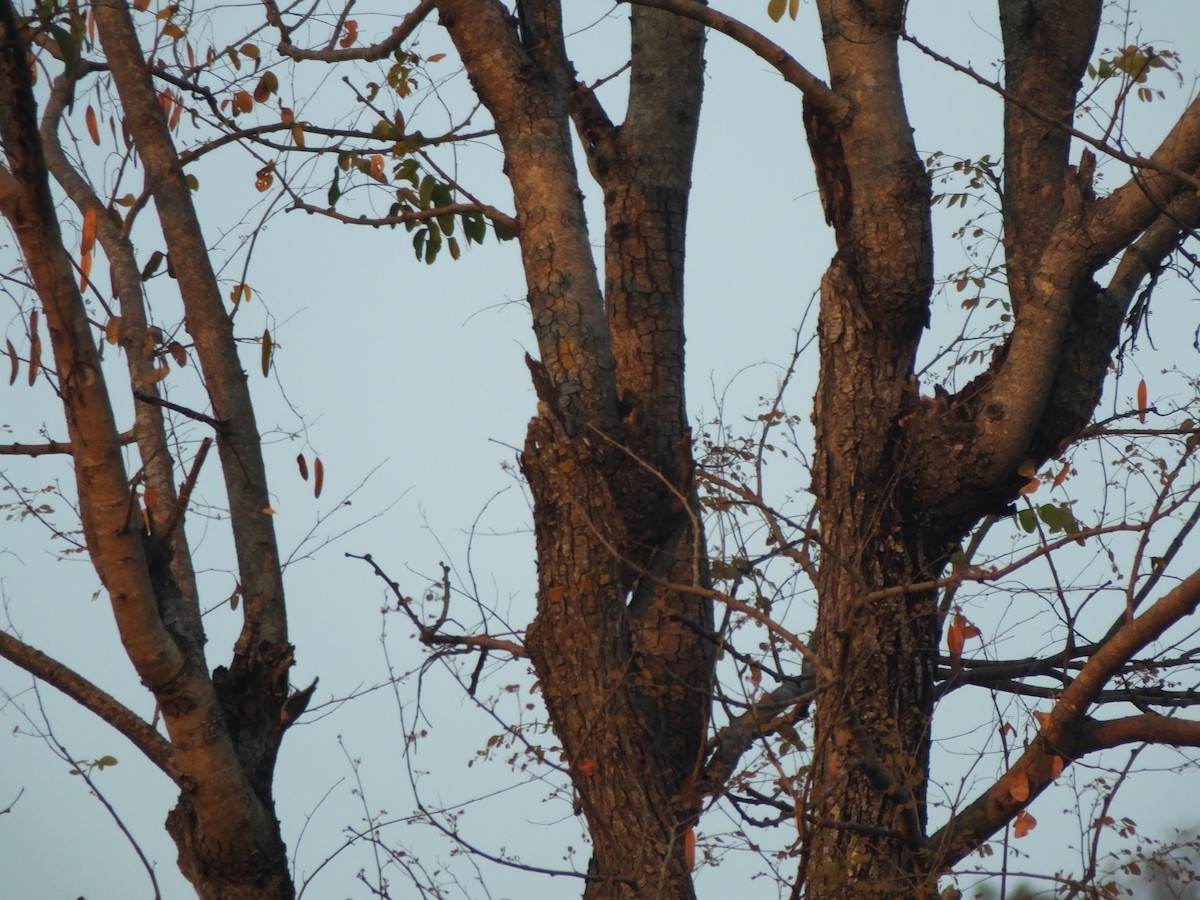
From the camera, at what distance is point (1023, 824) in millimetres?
3062

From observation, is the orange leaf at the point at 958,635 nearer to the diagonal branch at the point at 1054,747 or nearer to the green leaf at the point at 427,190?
the diagonal branch at the point at 1054,747

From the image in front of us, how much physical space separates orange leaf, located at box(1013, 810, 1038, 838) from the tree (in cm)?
1

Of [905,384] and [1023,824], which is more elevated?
[905,384]

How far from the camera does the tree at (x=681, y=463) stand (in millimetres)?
3002

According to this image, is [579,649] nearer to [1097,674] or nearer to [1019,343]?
[1097,674]

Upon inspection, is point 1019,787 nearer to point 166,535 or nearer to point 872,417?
point 872,417

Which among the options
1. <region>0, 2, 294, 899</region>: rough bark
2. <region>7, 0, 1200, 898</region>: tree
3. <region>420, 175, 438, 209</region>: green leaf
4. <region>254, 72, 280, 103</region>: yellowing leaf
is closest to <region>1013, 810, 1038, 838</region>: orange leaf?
<region>7, 0, 1200, 898</region>: tree

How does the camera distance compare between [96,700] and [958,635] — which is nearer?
[958,635]

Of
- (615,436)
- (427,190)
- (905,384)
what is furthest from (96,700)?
(905,384)

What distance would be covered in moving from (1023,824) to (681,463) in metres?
1.38

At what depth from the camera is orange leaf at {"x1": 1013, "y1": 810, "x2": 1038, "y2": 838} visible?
3.05 m

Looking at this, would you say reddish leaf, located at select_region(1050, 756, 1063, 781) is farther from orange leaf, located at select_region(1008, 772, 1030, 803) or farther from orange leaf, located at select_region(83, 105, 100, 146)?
orange leaf, located at select_region(83, 105, 100, 146)

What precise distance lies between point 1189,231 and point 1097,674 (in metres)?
1.15

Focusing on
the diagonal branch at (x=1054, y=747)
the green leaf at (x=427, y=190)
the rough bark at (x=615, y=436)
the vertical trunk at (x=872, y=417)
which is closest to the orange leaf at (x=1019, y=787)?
the diagonal branch at (x=1054, y=747)
